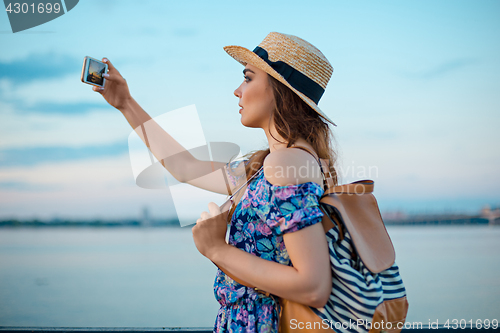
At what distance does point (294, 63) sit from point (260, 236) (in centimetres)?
48

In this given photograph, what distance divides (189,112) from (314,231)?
515mm

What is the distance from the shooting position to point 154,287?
3.60 m

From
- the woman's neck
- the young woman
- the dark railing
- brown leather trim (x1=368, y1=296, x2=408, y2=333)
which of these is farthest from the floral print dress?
the dark railing

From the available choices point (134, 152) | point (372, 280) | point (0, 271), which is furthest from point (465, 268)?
point (0, 271)

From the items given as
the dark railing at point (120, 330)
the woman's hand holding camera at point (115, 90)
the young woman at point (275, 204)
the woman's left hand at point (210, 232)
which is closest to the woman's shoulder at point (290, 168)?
the young woman at point (275, 204)

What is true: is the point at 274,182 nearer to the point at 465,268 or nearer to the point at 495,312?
the point at 495,312

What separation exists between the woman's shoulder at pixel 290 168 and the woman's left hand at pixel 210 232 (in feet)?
0.54

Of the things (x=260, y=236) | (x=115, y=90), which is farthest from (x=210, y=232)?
(x=115, y=90)

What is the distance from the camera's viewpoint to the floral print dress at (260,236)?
32.0 inches

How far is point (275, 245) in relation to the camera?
2.97ft

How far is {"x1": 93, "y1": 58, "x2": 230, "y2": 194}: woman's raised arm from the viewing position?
1180mm

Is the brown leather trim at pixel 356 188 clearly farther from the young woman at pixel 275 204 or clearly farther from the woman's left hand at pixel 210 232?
the woman's left hand at pixel 210 232

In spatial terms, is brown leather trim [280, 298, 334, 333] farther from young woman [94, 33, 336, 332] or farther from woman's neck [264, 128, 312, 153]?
woman's neck [264, 128, 312, 153]

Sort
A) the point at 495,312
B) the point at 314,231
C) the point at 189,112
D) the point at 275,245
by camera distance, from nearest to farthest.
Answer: the point at 314,231 < the point at 275,245 < the point at 189,112 < the point at 495,312
